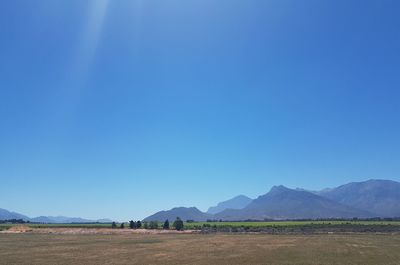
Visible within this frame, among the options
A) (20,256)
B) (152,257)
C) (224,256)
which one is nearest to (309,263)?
(224,256)

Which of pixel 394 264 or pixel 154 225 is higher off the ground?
pixel 154 225

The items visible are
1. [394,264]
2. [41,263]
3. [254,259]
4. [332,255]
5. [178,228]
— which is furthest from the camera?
[178,228]

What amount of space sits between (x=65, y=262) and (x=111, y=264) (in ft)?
18.9

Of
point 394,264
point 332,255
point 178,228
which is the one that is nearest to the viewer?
point 394,264

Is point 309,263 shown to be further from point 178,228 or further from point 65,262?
point 178,228

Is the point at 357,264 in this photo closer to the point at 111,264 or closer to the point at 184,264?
the point at 184,264

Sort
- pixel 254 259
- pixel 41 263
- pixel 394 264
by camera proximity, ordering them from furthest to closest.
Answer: pixel 254 259
pixel 41 263
pixel 394 264

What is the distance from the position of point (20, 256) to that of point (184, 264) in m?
22.8

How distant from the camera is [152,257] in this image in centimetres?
5581

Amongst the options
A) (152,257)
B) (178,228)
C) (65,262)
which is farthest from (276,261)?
(178,228)

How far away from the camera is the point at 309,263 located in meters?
47.0

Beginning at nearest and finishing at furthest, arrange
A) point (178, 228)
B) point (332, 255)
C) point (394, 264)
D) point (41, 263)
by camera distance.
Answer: point (394, 264) → point (41, 263) → point (332, 255) → point (178, 228)

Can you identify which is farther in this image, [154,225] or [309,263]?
[154,225]

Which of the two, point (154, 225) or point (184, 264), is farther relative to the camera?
point (154, 225)
